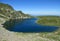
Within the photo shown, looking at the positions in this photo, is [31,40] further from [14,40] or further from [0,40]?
[0,40]

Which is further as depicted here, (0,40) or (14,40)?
(14,40)

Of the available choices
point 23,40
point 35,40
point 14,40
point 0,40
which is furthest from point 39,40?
Result: point 0,40

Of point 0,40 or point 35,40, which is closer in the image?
point 0,40

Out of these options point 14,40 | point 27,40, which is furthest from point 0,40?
point 27,40

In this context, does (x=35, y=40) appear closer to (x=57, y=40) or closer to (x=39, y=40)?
(x=39, y=40)

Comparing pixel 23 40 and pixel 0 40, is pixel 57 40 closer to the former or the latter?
pixel 23 40

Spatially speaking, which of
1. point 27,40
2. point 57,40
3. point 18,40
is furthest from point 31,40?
point 57,40

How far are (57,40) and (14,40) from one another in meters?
13.5

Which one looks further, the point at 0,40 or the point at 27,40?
the point at 27,40

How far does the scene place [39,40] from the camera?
43.2 meters

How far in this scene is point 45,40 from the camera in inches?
1699

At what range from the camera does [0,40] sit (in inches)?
1524

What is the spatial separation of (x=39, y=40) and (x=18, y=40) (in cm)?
656

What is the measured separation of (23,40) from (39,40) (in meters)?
5.03
